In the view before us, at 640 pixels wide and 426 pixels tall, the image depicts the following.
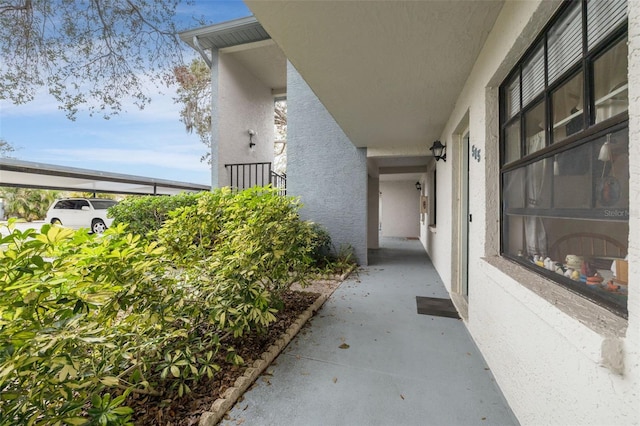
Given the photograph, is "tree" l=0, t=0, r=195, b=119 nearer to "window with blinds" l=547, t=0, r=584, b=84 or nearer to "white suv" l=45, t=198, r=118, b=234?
"window with blinds" l=547, t=0, r=584, b=84

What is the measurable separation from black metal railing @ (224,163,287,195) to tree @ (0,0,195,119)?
310cm

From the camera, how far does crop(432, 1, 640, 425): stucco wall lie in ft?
2.92

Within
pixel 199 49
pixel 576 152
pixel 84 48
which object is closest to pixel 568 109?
pixel 576 152

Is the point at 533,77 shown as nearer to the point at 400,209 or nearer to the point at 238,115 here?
the point at 238,115

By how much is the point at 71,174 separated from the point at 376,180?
9363mm

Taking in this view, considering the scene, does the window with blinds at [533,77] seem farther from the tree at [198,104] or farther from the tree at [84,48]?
the tree at [198,104]

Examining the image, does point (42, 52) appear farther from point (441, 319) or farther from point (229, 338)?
point (441, 319)

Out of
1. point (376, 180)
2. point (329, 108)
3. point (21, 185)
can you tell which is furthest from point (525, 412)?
point (21, 185)

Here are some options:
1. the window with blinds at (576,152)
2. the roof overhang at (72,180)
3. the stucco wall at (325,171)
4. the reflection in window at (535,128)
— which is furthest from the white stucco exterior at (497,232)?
the roof overhang at (72,180)

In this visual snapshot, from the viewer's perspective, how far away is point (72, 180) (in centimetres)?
882

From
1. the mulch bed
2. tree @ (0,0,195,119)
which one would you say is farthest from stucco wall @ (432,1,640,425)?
tree @ (0,0,195,119)

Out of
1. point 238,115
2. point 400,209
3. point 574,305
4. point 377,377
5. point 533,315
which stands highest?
point 238,115

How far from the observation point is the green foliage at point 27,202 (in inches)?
385

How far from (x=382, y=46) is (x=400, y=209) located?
1082 centimetres
